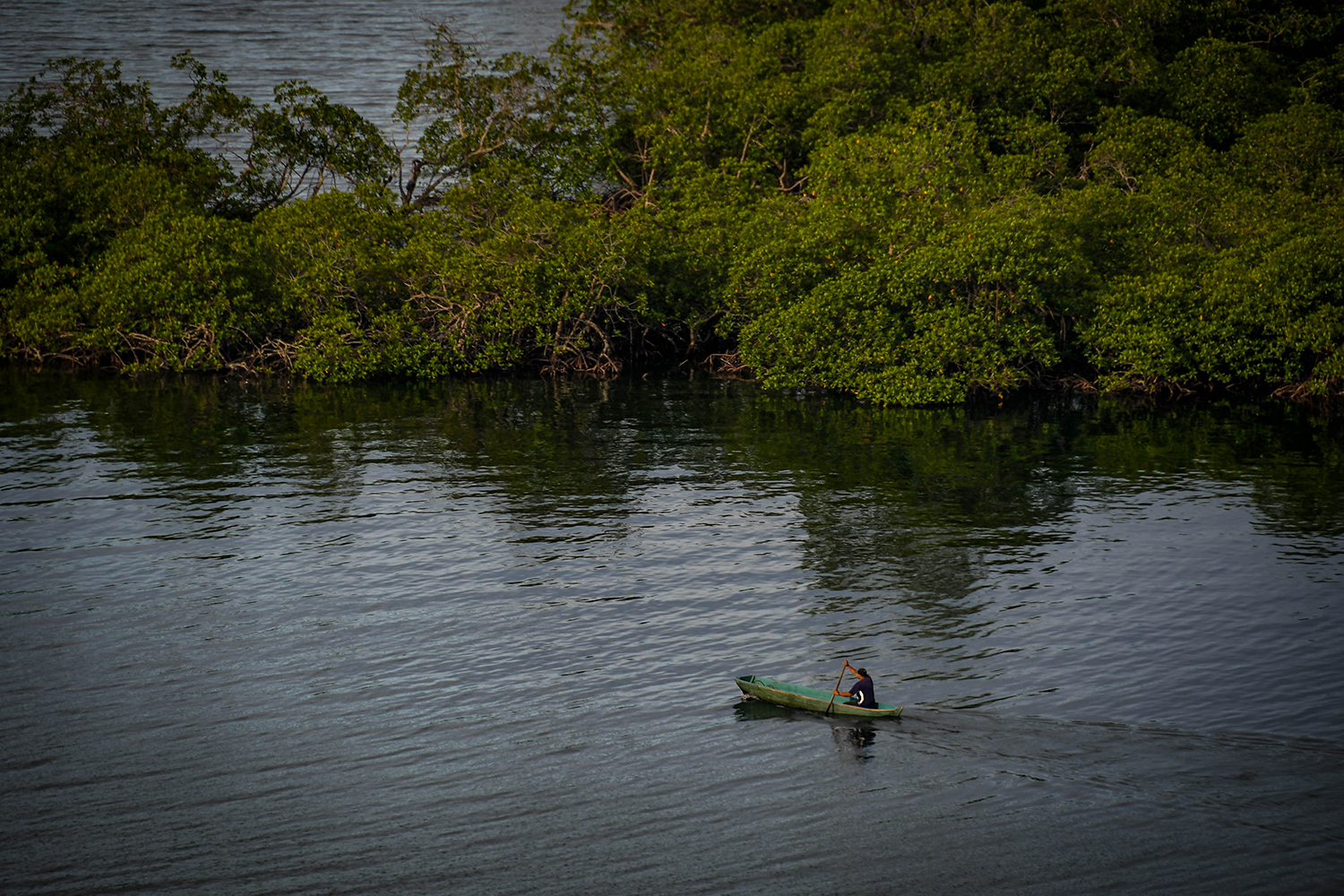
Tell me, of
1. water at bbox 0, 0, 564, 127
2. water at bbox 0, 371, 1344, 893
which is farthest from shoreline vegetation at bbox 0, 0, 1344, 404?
water at bbox 0, 0, 564, 127

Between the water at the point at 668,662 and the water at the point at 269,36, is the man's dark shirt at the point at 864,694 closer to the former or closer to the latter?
the water at the point at 668,662

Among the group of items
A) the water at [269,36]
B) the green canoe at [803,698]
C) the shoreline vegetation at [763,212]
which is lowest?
the green canoe at [803,698]

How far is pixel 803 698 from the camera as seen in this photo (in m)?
21.2

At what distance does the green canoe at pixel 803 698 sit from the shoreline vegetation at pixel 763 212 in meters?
27.8

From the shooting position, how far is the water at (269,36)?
115 metres

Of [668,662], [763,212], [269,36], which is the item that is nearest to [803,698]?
[668,662]

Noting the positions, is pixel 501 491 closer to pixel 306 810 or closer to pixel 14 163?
pixel 306 810

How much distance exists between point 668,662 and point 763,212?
3459 centimetres

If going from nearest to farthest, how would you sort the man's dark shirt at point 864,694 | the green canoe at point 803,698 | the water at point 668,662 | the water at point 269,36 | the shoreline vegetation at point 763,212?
1. the water at point 668,662
2. the man's dark shirt at point 864,694
3. the green canoe at point 803,698
4. the shoreline vegetation at point 763,212
5. the water at point 269,36

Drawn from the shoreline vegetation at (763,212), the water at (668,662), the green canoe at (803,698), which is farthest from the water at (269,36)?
the green canoe at (803,698)

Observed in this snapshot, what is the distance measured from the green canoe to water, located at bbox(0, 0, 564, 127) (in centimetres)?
9626

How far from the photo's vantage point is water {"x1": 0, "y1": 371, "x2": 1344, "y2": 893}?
55.8 ft

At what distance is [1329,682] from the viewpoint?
22.1m

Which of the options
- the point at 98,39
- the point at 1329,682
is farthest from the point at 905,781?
the point at 98,39
